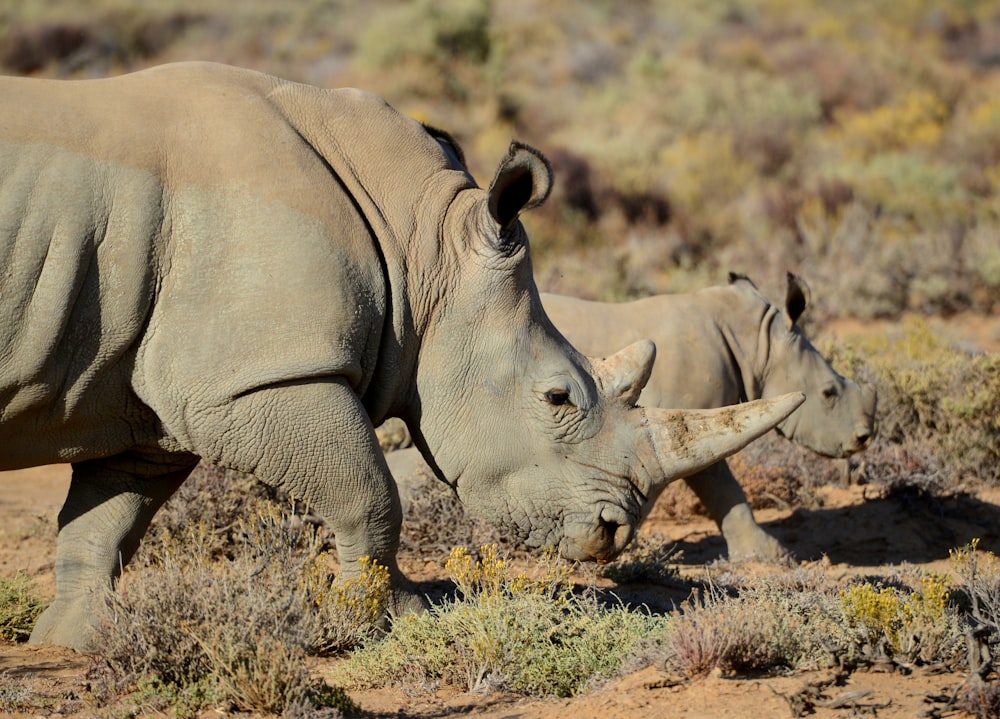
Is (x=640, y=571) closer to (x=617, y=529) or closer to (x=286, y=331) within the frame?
(x=617, y=529)

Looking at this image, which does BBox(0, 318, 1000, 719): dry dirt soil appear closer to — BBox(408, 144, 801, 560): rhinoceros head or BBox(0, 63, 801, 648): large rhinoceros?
BBox(0, 63, 801, 648): large rhinoceros

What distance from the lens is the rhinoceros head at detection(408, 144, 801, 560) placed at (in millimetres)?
5031

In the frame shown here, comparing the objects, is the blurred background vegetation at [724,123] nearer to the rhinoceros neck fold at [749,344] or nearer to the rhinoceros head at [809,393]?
the rhinoceros head at [809,393]

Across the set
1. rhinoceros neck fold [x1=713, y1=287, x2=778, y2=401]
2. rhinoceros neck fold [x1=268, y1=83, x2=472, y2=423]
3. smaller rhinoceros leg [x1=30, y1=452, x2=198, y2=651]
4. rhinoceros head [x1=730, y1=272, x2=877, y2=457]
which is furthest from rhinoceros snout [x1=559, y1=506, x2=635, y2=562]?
rhinoceros head [x1=730, y1=272, x2=877, y2=457]

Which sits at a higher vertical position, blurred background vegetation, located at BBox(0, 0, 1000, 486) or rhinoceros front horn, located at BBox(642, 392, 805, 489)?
rhinoceros front horn, located at BBox(642, 392, 805, 489)

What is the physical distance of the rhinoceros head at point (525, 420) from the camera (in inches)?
198

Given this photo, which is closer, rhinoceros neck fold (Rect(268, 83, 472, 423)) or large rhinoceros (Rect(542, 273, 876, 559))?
rhinoceros neck fold (Rect(268, 83, 472, 423))

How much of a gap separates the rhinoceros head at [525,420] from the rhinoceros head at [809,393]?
3.26m

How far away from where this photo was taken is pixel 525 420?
5.10 m

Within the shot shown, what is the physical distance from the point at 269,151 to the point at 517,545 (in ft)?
10.3

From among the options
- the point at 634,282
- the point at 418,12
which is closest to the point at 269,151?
the point at 634,282

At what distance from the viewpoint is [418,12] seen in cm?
2317

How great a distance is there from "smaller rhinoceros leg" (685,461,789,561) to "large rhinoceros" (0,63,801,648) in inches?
98.0

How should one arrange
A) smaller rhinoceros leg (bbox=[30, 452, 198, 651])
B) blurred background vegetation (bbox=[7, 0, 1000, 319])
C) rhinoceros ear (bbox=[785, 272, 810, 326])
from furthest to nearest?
blurred background vegetation (bbox=[7, 0, 1000, 319]) → rhinoceros ear (bbox=[785, 272, 810, 326]) → smaller rhinoceros leg (bbox=[30, 452, 198, 651])
